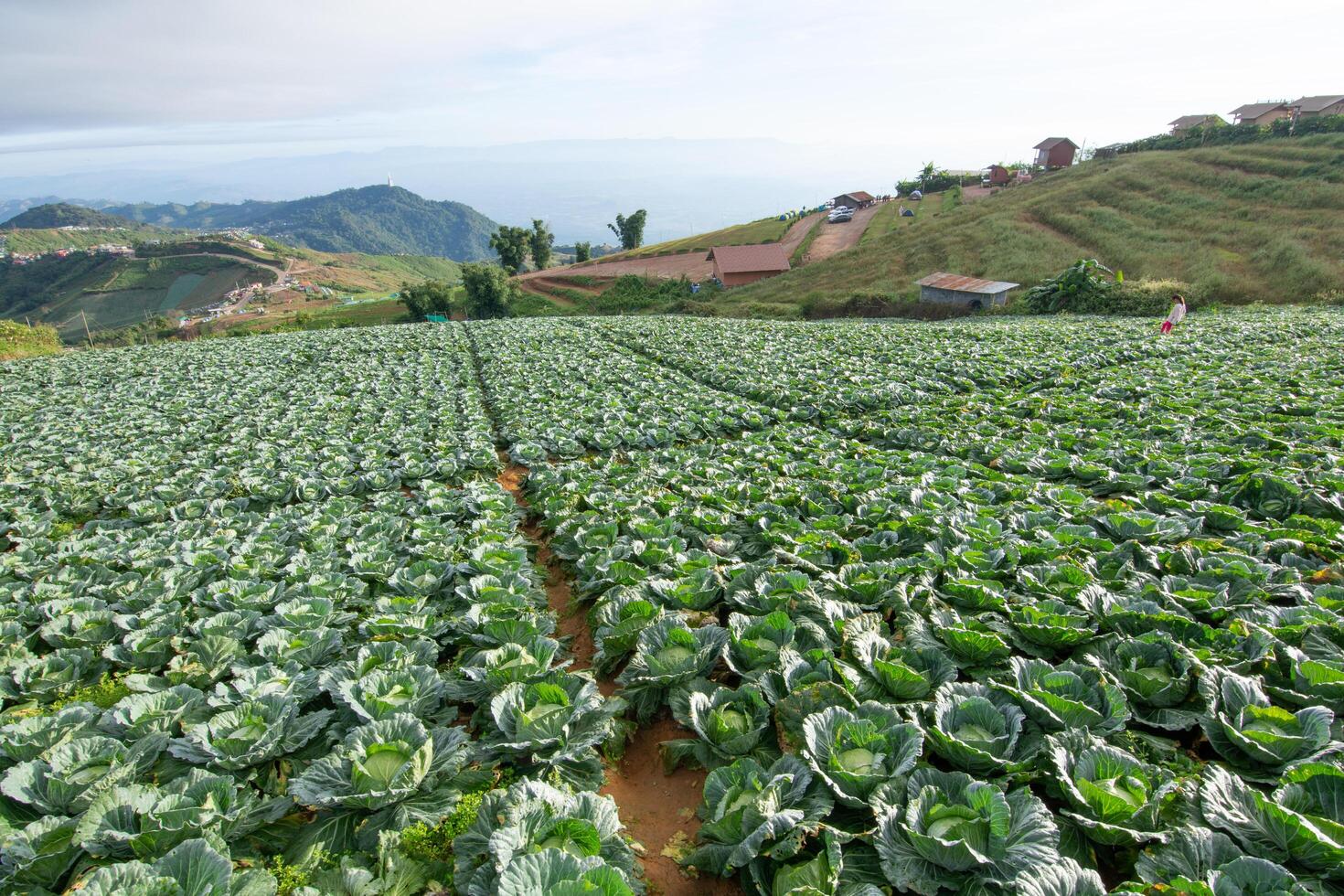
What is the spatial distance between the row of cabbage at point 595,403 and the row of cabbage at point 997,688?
543cm

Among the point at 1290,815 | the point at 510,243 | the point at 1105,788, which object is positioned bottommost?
the point at 1105,788

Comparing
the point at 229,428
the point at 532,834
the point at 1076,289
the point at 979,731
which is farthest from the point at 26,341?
the point at 1076,289

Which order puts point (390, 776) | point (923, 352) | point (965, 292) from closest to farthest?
point (390, 776), point (923, 352), point (965, 292)

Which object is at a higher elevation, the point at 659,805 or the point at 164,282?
the point at 164,282

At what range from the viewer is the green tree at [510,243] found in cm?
6925

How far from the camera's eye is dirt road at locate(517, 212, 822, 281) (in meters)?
61.8

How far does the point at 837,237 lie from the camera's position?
222 feet

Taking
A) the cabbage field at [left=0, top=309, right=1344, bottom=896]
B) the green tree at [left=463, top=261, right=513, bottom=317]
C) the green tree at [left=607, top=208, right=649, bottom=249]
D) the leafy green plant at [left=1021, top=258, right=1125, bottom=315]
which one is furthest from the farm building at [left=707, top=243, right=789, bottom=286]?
the cabbage field at [left=0, top=309, right=1344, bottom=896]

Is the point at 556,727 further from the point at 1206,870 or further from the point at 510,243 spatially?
the point at 510,243

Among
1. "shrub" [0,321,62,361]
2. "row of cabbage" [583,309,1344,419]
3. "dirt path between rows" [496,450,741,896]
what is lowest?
"dirt path between rows" [496,450,741,896]

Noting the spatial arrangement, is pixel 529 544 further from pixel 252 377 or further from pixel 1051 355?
pixel 252 377

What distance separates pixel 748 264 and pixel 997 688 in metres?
55.0

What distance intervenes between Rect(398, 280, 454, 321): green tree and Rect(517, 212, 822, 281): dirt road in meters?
15.8

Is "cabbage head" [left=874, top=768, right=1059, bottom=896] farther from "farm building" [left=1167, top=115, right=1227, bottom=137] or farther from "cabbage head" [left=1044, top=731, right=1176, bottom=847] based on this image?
"farm building" [left=1167, top=115, right=1227, bottom=137]
